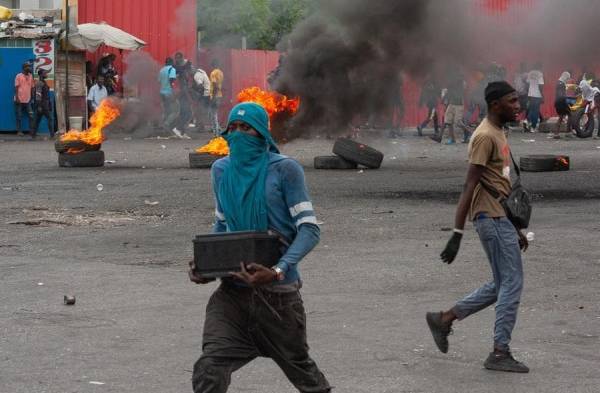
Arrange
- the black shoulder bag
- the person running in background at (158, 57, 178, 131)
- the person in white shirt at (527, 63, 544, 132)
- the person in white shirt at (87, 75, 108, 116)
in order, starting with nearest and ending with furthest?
1. the black shoulder bag
2. the person in white shirt at (527, 63, 544, 132)
3. the person running in background at (158, 57, 178, 131)
4. the person in white shirt at (87, 75, 108, 116)

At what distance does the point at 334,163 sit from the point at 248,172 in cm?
1475

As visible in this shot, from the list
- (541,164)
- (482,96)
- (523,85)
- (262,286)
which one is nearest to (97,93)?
(482,96)

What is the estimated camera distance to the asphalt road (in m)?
6.49

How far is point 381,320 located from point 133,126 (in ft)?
70.1

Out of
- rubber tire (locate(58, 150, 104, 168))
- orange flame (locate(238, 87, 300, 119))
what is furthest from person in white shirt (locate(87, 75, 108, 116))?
orange flame (locate(238, 87, 300, 119))

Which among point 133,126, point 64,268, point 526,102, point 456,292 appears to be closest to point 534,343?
point 456,292

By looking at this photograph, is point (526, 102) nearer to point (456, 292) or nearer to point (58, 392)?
point (456, 292)

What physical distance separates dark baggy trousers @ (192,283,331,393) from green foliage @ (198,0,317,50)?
28.0 m

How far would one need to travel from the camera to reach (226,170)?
5.04m

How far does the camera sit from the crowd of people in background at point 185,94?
29.4 meters

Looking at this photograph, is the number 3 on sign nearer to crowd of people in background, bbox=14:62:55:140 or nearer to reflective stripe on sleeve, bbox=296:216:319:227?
crowd of people in background, bbox=14:62:55:140

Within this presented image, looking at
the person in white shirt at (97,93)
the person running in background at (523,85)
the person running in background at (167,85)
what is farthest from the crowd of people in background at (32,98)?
the person running in background at (523,85)

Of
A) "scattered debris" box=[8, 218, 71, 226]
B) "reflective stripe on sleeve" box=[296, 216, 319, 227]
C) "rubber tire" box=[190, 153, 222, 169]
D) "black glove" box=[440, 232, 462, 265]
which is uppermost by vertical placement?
"reflective stripe on sleeve" box=[296, 216, 319, 227]

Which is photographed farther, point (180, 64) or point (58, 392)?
point (180, 64)
